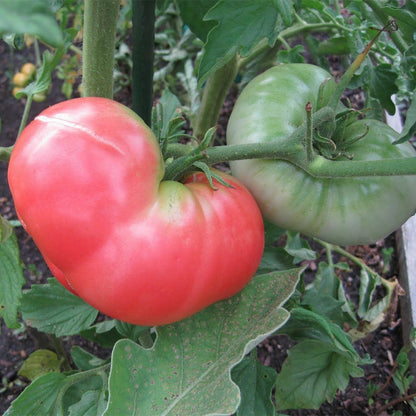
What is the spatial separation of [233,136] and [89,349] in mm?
844

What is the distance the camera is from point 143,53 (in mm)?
728

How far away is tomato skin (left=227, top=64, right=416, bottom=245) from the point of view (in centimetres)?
62

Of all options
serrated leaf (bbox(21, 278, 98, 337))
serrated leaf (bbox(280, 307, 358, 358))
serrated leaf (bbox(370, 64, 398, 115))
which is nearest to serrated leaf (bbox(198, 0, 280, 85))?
serrated leaf (bbox(370, 64, 398, 115))

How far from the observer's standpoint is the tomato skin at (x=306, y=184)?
2.04ft

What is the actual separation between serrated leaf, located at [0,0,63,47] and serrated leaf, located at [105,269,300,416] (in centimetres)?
37

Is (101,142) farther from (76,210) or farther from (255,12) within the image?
(255,12)

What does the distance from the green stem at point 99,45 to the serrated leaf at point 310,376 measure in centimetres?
52

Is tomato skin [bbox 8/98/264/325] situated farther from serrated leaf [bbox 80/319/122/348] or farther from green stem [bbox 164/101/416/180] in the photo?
serrated leaf [bbox 80/319/122/348]

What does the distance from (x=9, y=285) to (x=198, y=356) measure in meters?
0.31

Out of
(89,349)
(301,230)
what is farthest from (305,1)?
(89,349)

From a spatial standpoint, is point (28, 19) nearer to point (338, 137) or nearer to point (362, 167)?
point (362, 167)

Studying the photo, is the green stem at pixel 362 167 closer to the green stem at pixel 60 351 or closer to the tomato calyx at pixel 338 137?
the tomato calyx at pixel 338 137

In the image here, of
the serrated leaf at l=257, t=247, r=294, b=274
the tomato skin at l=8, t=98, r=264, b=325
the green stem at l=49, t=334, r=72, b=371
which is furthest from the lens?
the green stem at l=49, t=334, r=72, b=371

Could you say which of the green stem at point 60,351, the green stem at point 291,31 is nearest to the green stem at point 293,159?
the green stem at point 291,31
